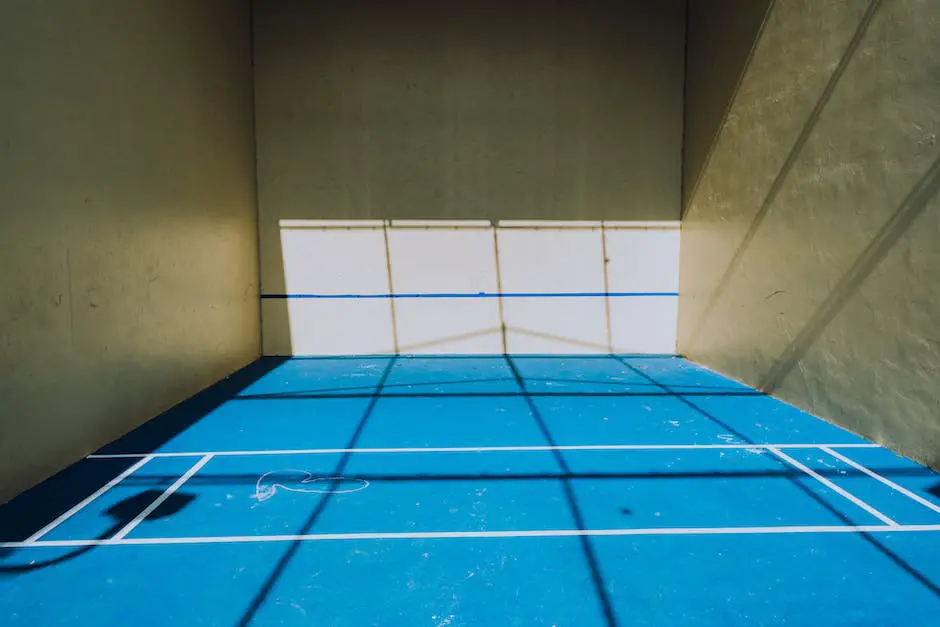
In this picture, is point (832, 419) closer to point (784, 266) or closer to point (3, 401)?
point (784, 266)

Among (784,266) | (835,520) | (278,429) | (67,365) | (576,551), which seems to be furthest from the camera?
(784,266)

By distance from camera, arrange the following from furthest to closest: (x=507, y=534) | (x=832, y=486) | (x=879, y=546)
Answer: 1. (x=832, y=486)
2. (x=507, y=534)
3. (x=879, y=546)

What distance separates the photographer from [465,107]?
7.94 meters

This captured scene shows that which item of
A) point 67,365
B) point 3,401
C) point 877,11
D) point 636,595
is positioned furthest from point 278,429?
point 877,11

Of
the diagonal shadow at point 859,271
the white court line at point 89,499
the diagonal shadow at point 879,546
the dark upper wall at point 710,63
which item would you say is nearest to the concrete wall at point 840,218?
the diagonal shadow at point 859,271

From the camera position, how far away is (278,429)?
4.89m

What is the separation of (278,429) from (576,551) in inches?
109

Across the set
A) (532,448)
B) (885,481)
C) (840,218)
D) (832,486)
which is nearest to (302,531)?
(532,448)

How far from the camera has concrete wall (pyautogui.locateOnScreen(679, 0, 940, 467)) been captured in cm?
400

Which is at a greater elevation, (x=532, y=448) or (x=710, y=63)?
(x=710, y=63)

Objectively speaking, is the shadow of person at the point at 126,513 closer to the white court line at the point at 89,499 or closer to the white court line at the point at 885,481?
the white court line at the point at 89,499

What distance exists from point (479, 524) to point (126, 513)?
71.4 inches

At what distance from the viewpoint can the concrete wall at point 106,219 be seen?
3.47m

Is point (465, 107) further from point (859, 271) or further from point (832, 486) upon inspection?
point (832, 486)
